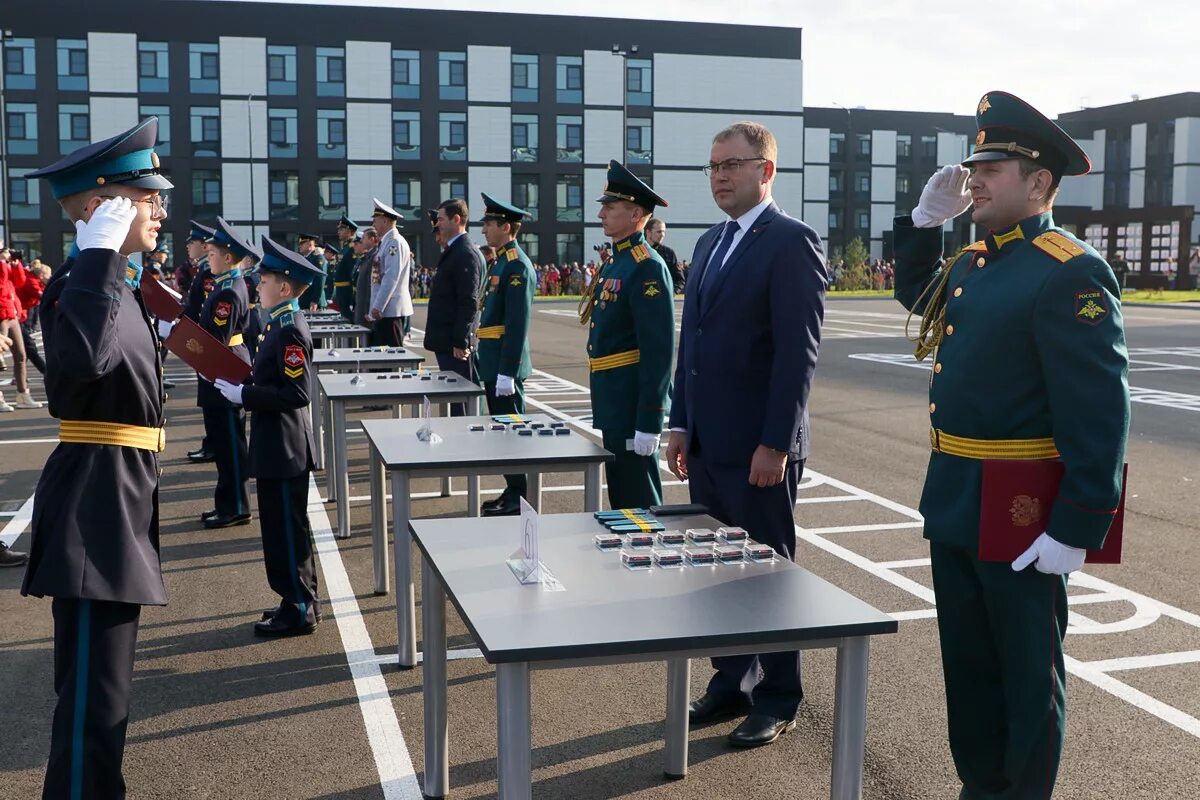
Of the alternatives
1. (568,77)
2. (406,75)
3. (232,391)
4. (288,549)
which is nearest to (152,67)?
(406,75)

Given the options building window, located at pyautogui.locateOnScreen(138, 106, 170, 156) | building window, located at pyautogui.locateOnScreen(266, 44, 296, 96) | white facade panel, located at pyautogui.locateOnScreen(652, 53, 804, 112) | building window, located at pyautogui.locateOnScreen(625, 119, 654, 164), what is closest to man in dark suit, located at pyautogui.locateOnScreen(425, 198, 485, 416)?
building window, located at pyautogui.locateOnScreen(138, 106, 170, 156)

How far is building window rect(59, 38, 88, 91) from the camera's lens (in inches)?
2223

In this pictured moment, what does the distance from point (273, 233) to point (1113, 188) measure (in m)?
53.4

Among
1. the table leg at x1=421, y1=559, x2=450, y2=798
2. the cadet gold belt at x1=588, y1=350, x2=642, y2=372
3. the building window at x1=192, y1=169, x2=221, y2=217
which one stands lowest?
the table leg at x1=421, y1=559, x2=450, y2=798

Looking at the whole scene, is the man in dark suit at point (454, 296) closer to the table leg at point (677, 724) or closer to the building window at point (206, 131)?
the table leg at point (677, 724)

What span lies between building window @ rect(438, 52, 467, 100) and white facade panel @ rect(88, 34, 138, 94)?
14.6 metres

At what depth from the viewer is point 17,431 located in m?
13.1

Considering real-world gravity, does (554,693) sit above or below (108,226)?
below

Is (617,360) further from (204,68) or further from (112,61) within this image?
(112,61)

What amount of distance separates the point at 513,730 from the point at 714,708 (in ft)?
6.55

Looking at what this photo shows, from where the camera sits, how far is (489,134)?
61.9m

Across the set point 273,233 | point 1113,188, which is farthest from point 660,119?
point 1113,188

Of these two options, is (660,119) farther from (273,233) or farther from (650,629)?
(650,629)

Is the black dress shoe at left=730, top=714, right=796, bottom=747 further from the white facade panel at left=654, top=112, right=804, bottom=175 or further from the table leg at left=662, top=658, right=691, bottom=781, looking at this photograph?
the white facade panel at left=654, top=112, right=804, bottom=175
